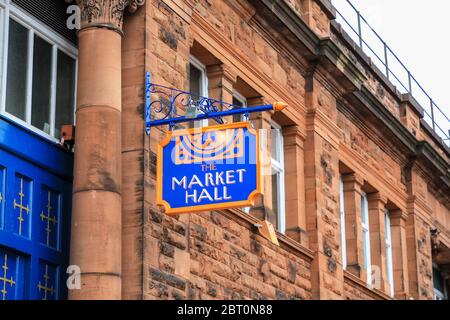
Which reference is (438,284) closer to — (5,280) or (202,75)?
(202,75)

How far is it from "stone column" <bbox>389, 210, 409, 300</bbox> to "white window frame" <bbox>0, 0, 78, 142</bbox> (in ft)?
41.8

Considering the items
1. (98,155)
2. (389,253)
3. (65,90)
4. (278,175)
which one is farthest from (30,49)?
(389,253)

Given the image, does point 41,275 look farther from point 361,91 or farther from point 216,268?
point 361,91

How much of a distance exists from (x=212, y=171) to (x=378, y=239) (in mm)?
11899

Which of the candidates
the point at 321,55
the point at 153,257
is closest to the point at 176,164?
the point at 153,257

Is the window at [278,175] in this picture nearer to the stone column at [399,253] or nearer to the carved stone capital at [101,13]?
the stone column at [399,253]

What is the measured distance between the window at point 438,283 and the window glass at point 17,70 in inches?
718

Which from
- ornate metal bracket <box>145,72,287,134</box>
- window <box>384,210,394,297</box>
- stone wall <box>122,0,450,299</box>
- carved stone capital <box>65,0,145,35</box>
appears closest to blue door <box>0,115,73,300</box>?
stone wall <box>122,0,450,299</box>

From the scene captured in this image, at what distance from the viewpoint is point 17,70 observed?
52.0 ft

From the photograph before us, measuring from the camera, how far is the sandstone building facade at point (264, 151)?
15570 millimetres

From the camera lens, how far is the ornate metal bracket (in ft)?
52.6

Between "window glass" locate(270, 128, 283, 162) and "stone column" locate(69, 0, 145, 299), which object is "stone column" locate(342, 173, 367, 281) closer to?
"window glass" locate(270, 128, 283, 162)

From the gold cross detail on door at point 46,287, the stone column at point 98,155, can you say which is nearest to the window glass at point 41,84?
the stone column at point 98,155

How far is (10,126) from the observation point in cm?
1523
